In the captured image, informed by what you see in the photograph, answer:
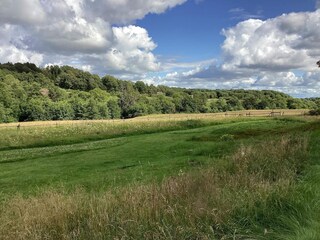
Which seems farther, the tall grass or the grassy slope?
the grassy slope

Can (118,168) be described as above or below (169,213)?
below

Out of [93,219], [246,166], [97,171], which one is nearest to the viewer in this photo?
[93,219]

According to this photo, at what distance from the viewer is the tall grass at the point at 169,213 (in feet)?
26.2

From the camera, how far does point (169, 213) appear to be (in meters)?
8.94

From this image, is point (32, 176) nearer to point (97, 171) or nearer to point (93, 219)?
point (97, 171)

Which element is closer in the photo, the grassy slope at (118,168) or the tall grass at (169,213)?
the tall grass at (169,213)

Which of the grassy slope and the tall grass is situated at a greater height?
the tall grass

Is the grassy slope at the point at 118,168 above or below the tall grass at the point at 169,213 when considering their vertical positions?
below

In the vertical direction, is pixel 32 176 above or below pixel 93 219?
below

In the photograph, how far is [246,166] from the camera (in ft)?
47.9

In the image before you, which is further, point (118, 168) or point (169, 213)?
point (118, 168)

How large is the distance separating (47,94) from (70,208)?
18453cm

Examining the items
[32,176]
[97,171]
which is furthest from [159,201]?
[32,176]

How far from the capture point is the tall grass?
8000mm
